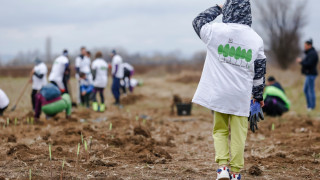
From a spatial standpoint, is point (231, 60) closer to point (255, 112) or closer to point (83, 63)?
point (255, 112)

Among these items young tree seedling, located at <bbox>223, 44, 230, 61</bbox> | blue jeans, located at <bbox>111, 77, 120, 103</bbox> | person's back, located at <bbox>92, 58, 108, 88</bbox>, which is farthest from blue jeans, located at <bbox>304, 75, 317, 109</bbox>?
young tree seedling, located at <bbox>223, 44, 230, 61</bbox>

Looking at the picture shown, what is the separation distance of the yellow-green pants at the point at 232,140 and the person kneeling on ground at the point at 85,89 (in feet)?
31.0

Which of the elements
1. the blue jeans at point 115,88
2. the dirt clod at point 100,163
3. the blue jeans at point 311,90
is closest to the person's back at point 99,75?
the blue jeans at point 115,88

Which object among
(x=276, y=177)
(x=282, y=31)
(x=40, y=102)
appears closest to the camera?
(x=276, y=177)

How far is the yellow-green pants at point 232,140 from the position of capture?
14.0 feet

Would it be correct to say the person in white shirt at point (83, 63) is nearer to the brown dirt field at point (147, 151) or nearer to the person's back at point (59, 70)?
the person's back at point (59, 70)

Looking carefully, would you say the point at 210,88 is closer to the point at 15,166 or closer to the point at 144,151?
the point at 144,151

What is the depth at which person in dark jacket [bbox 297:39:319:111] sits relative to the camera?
1237cm

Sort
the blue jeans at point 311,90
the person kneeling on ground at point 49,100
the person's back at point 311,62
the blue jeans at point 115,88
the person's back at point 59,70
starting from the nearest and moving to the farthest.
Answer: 1. the person kneeling on ground at point 49,100
2. the person's back at point 59,70
3. the person's back at point 311,62
4. the blue jeans at point 311,90
5. the blue jeans at point 115,88

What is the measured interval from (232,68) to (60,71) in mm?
8730

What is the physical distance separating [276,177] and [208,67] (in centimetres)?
158

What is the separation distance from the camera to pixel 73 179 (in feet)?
14.4

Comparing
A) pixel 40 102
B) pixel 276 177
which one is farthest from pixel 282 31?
pixel 276 177

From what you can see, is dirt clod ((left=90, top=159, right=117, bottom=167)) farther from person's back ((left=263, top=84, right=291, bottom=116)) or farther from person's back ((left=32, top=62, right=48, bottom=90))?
person's back ((left=32, top=62, right=48, bottom=90))
